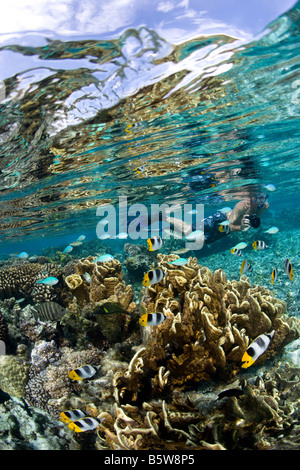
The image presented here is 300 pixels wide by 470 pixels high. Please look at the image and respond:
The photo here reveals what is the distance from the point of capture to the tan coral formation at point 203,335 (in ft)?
13.5

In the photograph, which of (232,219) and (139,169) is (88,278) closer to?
(139,169)

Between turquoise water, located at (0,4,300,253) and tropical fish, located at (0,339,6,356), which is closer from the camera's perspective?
tropical fish, located at (0,339,6,356)

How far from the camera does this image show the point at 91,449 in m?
4.21

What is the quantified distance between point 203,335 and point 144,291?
6.57 feet

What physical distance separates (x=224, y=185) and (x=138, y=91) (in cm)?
1711

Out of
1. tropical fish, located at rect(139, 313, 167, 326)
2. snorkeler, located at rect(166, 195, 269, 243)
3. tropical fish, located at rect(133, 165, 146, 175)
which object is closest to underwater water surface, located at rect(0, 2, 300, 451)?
tropical fish, located at rect(139, 313, 167, 326)

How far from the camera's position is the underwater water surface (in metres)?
3.82

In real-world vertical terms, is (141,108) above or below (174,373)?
above

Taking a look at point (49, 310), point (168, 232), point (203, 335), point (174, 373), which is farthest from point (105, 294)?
point (168, 232)

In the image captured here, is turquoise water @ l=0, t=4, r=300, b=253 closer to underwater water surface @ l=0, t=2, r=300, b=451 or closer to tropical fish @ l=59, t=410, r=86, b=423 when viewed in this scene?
underwater water surface @ l=0, t=2, r=300, b=451

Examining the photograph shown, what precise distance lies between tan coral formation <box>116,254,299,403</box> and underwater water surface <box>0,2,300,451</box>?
0.08 ft

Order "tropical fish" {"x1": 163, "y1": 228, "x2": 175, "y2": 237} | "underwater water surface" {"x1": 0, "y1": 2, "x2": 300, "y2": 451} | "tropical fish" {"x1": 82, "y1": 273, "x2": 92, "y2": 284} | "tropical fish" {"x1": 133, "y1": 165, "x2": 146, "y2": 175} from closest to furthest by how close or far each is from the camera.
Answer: "underwater water surface" {"x1": 0, "y1": 2, "x2": 300, "y2": 451} < "tropical fish" {"x1": 82, "y1": 273, "x2": 92, "y2": 284} < "tropical fish" {"x1": 133, "y1": 165, "x2": 146, "y2": 175} < "tropical fish" {"x1": 163, "y1": 228, "x2": 175, "y2": 237}

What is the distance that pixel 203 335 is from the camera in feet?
13.9
